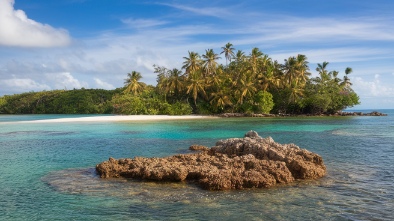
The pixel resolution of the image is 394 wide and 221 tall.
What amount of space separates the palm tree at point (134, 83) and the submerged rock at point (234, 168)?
6886 centimetres

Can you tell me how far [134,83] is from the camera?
8419 centimetres

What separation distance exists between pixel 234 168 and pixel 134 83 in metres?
73.6

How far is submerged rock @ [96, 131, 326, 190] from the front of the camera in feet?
38.8

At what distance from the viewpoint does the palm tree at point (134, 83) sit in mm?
83875

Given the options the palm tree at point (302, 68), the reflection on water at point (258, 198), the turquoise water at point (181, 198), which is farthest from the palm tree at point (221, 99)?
the reflection on water at point (258, 198)

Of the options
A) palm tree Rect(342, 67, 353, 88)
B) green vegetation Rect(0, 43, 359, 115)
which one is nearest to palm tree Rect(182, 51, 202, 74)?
green vegetation Rect(0, 43, 359, 115)

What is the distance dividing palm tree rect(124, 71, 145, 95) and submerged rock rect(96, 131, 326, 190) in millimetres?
68859

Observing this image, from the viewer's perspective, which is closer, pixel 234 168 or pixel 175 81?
pixel 234 168

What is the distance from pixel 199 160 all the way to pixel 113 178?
157 inches

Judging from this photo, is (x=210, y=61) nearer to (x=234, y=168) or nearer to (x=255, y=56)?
(x=255, y=56)

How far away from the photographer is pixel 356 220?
333 inches

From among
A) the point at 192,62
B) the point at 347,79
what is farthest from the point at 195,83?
the point at 347,79

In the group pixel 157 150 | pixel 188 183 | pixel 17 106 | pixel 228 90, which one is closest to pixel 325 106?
pixel 228 90

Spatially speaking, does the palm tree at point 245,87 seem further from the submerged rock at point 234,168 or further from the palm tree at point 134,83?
the submerged rock at point 234,168
